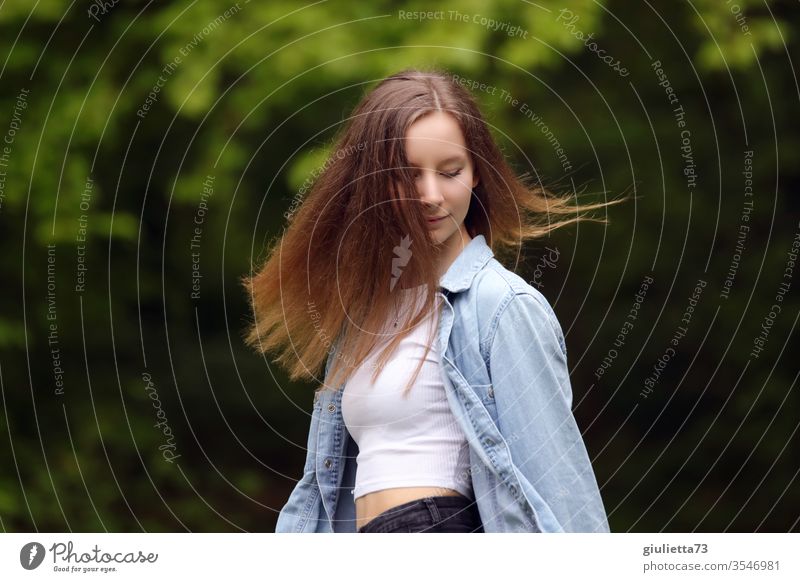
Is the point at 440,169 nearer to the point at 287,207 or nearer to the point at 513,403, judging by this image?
the point at 513,403

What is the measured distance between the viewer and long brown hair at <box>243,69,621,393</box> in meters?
2.49

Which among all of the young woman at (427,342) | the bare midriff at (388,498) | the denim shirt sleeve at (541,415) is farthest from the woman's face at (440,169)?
the bare midriff at (388,498)

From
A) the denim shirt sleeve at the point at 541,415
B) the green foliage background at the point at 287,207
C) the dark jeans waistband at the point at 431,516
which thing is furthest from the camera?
the green foliage background at the point at 287,207

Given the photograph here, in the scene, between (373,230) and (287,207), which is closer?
(373,230)

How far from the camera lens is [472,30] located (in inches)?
181

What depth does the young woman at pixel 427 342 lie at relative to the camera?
7.48ft

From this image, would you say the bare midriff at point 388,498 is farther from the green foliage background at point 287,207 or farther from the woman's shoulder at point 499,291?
the green foliage background at point 287,207

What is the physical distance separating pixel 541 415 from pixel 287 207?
4.41 m

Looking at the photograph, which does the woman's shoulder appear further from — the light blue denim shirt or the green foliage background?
the green foliage background

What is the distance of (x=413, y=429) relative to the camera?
239cm

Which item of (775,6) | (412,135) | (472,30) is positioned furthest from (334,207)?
(775,6)

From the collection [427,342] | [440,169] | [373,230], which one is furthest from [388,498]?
[440,169]

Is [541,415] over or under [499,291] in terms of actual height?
under

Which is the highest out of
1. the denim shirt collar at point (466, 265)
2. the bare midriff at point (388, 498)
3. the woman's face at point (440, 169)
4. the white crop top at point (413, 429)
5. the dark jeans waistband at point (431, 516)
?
the woman's face at point (440, 169)
